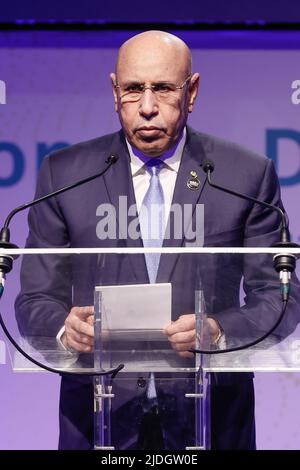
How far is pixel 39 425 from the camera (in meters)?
3.32

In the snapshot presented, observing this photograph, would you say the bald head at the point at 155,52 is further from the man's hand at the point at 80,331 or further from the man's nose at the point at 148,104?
the man's hand at the point at 80,331

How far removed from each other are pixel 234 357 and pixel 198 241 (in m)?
0.60

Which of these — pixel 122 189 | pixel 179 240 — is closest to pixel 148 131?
pixel 122 189

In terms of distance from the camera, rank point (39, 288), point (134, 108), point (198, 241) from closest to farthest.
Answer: point (39, 288) → point (198, 241) → point (134, 108)

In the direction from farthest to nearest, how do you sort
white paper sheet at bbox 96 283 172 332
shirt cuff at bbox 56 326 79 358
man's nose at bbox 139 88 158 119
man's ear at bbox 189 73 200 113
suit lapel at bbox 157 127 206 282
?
man's ear at bbox 189 73 200 113
man's nose at bbox 139 88 158 119
suit lapel at bbox 157 127 206 282
shirt cuff at bbox 56 326 79 358
white paper sheet at bbox 96 283 172 332

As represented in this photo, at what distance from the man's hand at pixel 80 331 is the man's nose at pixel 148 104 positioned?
2.91ft

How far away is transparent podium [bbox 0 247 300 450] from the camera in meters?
2.68

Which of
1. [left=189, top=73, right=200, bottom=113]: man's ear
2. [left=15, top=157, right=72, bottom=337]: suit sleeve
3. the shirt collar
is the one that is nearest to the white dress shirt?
the shirt collar

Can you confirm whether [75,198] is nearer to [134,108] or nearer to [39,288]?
[134,108]

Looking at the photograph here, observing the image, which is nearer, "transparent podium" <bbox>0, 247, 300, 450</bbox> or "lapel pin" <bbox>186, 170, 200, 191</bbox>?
"transparent podium" <bbox>0, 247, 300, 450</bbox>

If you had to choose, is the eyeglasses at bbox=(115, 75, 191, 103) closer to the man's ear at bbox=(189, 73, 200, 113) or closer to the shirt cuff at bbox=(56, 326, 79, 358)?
the man's ear at bbox=(189, 73, 200, 113)

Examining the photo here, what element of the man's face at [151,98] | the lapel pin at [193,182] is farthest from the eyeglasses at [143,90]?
the lapel pin at [193,182]

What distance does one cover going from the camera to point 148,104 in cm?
344

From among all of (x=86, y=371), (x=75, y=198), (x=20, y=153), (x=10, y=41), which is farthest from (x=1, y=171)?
(x=86, y=371)
